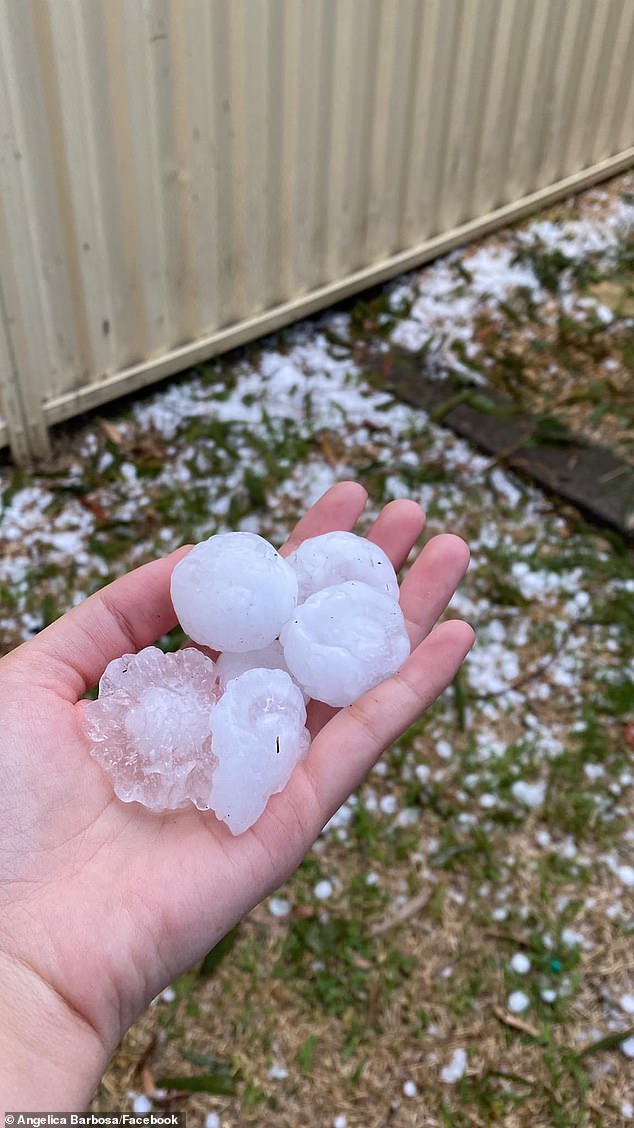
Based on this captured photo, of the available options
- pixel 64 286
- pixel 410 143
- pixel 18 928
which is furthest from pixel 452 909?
pixel 410 143

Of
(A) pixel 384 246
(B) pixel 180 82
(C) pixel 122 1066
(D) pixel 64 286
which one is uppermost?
(B) pixel 180 82

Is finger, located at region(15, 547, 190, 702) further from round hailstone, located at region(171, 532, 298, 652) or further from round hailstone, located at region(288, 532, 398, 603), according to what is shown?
round hailstone, located at region(288, 532, 398, 603)

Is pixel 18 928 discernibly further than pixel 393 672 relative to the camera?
No

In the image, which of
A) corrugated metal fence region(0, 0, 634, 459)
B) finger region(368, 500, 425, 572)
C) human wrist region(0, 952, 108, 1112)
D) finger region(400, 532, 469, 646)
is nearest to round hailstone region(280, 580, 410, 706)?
finger region(400, 532, 469, 646)

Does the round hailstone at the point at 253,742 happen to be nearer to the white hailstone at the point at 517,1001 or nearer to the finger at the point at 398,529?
the finger at the point at 398,529

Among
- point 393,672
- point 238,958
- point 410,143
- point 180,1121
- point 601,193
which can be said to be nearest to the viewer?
point 393,672

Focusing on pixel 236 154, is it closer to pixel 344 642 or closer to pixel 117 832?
pixel 344 642

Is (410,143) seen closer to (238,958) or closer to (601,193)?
(601,193)

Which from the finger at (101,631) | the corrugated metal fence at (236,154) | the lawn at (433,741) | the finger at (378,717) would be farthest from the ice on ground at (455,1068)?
the corrugated metal fence at (236,154)
